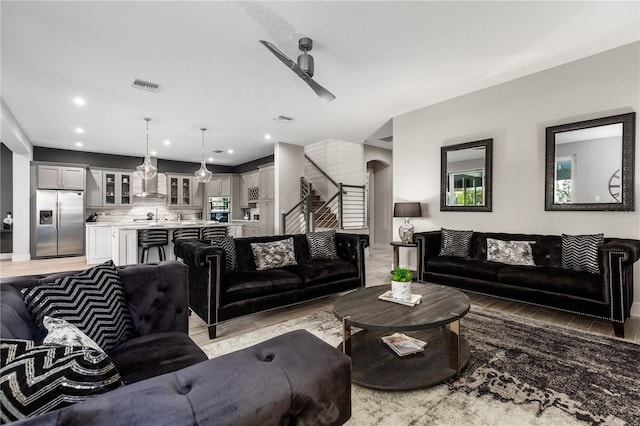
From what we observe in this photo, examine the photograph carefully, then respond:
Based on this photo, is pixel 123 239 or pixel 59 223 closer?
pixel 123 239

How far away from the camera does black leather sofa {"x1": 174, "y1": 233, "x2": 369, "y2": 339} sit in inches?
108

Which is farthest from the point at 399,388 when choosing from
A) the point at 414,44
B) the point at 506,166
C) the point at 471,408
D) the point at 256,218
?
the point at 256,218

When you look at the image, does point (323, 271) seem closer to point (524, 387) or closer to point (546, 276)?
point (524, 387)

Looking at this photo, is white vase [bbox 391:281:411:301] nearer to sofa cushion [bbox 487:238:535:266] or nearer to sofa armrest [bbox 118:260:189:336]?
sofa armrest [bbox 118:260:189:336]

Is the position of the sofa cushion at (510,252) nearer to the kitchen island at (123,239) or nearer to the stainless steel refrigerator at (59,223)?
the kitchen island at (123,239)

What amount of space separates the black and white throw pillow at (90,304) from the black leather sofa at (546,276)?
3479mm

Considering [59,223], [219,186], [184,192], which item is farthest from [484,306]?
[59,223]

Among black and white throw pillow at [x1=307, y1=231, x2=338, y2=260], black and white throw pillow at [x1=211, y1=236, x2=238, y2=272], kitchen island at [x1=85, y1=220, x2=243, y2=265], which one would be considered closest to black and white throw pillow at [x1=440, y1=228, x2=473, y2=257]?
black and white throw pillow at [x1=307, y1=231, x2=338, y2=260]

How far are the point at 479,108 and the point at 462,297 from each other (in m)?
3.27

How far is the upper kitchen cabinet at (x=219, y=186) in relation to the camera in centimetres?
983

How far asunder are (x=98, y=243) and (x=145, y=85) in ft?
15.0

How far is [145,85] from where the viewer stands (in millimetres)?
4008

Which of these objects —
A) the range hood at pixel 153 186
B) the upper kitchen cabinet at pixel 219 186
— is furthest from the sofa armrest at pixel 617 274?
the range hood at pixel 153 186

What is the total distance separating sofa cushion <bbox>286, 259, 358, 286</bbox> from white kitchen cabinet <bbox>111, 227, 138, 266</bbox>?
329 centimetres
